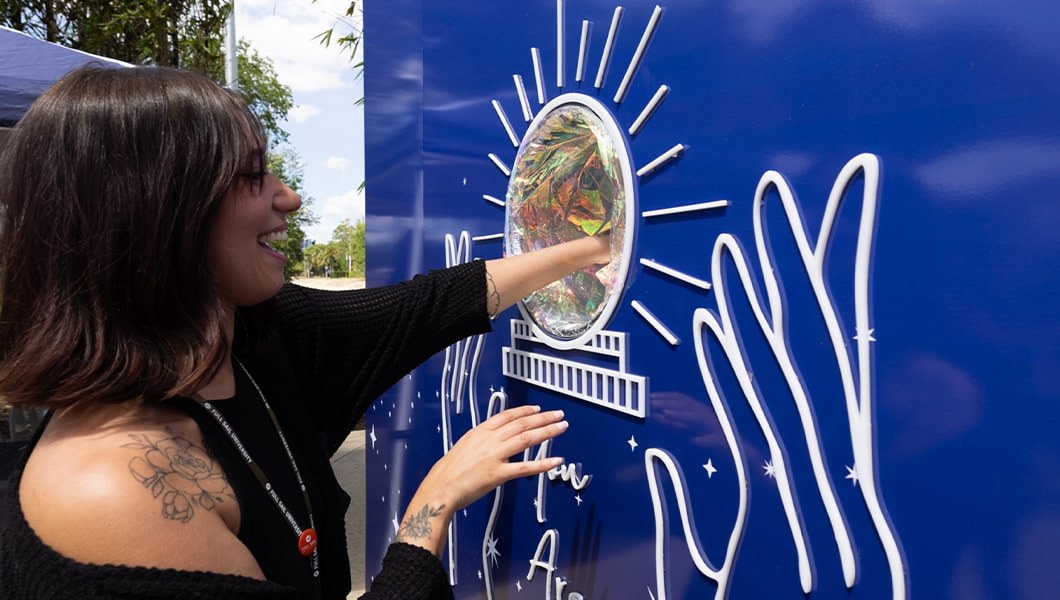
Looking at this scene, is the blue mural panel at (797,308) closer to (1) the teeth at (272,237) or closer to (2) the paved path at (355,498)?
(1) the teeth at (272,237)

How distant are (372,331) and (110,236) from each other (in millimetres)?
674

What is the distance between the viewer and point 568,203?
179 centimetres

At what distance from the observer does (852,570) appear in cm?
103

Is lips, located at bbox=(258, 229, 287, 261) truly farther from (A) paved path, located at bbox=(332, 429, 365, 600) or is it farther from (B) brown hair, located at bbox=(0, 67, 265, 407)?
(A) paved path, located at bbox=(332, 429, 365, 600)

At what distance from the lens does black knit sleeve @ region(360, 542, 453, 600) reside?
45.5 inches

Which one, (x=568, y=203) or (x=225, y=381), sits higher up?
(x=568, y=203)

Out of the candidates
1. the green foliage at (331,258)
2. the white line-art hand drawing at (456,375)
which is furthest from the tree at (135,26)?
the green foliage at (331,258)

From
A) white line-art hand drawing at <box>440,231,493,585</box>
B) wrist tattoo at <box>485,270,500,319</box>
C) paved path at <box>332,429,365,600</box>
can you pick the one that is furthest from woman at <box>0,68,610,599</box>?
paved path at <box>332,429,365,600</box>

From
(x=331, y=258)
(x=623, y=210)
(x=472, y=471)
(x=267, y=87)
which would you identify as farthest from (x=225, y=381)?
(x=331, y=258)

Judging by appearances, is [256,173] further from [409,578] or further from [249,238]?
[409,578]

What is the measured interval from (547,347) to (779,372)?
2.21 feet

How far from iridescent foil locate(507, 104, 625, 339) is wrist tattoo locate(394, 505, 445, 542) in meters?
0.52

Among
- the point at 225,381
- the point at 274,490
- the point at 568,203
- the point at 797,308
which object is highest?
the point at 568,203

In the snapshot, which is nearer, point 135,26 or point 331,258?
point 135,26
